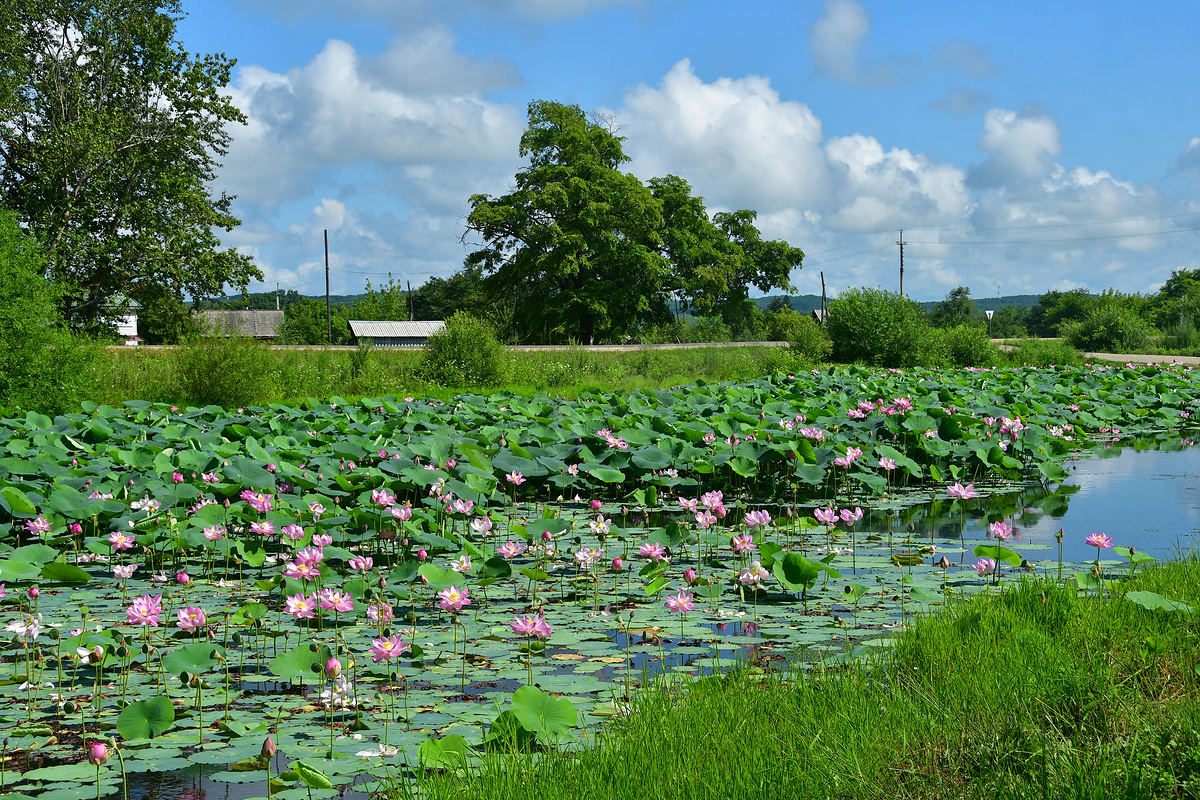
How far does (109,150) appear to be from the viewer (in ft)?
71.5

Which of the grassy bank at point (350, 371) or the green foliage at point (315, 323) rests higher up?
the green foliage at point (315, 323)

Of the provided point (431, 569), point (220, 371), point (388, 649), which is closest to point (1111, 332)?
point (220, 371)

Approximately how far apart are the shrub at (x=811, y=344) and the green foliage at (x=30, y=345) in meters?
17.5

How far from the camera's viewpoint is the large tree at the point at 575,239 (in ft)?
112

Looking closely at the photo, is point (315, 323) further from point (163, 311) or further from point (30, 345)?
point (30, 345)

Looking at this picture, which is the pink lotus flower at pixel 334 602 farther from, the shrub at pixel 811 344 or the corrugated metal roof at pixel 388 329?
the corrugated metal roof at pixel 388 329

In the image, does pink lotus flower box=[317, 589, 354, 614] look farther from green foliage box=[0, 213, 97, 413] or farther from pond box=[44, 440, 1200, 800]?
green foliage box=[0, 213, 97, 413]

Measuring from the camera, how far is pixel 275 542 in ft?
17.5

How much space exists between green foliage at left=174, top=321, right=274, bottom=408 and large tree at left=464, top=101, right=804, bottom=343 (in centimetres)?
1966

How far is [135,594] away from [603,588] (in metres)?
2.41

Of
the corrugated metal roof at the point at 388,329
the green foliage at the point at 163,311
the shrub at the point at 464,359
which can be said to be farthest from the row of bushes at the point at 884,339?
the corrugated metal roof at the point at 388,329

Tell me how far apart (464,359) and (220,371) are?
5123 mm

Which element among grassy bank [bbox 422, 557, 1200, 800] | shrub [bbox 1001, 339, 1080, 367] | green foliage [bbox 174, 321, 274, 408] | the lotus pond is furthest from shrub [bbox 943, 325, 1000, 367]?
grassy bank [bbox 422, 557, 1200, 800]

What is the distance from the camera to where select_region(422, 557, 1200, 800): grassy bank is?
2.06 metres
